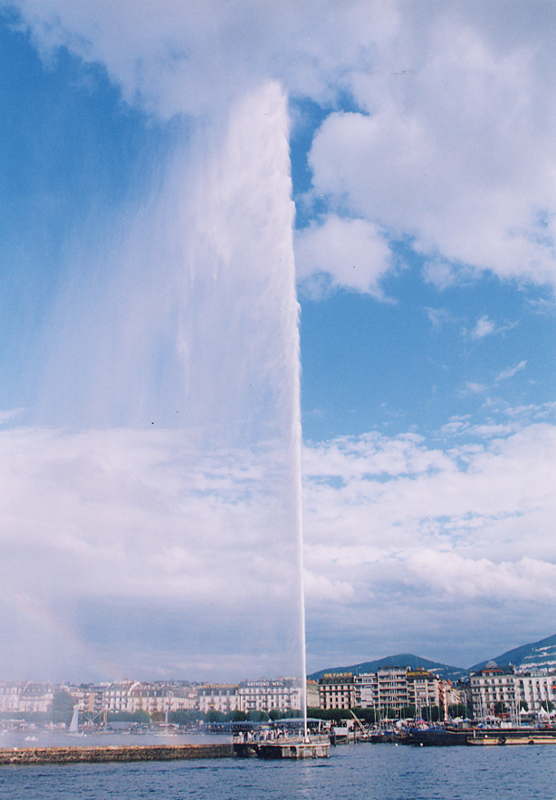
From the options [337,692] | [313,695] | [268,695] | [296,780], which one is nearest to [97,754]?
[296,780]

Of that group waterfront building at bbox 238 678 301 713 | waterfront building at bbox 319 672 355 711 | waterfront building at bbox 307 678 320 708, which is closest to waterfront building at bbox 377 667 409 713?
waterfront building at bbox 319 672 355 711

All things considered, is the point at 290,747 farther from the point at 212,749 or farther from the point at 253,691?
the point at 253,691

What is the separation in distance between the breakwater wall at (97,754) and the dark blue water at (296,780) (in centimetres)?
293

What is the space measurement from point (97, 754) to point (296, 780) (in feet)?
103

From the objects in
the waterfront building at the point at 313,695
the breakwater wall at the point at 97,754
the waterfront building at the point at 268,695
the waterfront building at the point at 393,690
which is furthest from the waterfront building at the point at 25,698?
the breakwater wall at the point at 97,754

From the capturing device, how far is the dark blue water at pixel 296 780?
4238 centimetres

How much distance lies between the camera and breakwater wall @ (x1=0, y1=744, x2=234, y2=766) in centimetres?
6700

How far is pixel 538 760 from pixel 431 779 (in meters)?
24.9

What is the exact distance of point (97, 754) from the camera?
7044 centimetres

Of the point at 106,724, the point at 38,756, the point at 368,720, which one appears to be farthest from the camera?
the point at 106,724

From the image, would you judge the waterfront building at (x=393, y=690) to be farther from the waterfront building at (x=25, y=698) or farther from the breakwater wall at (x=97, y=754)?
the breakwater wall at (x=97, y=754)

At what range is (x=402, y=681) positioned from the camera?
17938cm

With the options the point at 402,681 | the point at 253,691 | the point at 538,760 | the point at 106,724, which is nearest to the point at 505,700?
the point at 402,681

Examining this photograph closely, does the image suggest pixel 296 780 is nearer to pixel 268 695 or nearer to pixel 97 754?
pixel 97 754
